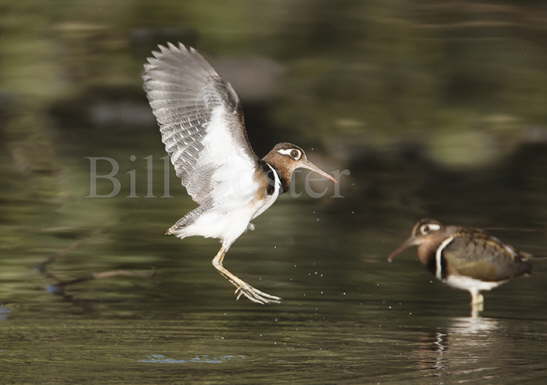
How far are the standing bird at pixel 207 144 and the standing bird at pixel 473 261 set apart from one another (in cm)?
172

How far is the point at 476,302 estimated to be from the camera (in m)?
8.84

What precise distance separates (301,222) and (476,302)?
3560 millimetres

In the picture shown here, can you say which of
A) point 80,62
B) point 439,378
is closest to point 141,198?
point 80,62

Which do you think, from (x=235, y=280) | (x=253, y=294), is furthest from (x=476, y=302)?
(x=235, y=280)

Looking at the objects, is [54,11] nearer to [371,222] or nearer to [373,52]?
[373,52]

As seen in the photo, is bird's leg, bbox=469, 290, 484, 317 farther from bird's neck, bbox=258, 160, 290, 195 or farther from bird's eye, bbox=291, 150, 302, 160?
bird's neck, bbox=258, 160, 290, 195

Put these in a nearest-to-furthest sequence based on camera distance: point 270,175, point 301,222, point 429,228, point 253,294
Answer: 1. point 270,175
2. point 253,294
3. point 429,228
4. point 301,222

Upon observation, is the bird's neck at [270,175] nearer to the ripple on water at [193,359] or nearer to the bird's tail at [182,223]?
the bird's tail at [182,223]

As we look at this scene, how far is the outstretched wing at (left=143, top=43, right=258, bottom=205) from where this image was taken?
7344 millimetres

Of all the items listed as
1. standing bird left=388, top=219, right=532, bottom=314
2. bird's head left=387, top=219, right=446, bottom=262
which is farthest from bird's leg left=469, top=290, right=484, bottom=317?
bird's head left=387, top=219, right=446, bottom=262

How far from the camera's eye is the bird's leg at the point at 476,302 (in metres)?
8.67

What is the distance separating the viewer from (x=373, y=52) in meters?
10.4

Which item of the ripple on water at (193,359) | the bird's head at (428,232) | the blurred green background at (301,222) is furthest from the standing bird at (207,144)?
the bird's head at (428,232)

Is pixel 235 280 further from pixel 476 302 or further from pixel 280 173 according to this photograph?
pixel 476 302
